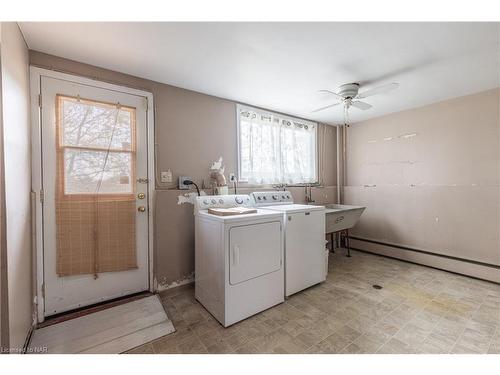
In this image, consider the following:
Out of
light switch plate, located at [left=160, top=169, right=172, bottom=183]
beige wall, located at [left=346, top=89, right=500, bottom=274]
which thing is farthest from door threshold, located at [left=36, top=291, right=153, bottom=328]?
beige wall, located at [left=346, top=89, right=500, bottom=274]

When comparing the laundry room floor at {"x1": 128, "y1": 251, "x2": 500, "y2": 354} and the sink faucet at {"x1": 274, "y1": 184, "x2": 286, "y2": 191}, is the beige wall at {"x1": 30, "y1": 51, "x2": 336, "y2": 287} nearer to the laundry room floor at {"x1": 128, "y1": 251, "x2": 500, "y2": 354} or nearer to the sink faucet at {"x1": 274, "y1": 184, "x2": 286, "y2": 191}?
the laundry room floor at {"x1": 128, "y1": 251, "x2": 500, "y2": 354}

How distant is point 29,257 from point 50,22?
68.9 inches

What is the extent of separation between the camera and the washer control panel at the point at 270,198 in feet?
9.12

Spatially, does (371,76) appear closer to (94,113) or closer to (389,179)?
(389,179)

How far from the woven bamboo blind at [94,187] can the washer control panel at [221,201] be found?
2.30 feet

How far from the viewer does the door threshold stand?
1826 millimetres

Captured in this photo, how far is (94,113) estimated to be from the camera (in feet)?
6.61

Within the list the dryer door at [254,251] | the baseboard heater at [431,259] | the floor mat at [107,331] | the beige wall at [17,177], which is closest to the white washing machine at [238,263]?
the dryer door at [254,251]

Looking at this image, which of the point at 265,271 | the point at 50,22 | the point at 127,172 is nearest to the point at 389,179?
the point at 265,271

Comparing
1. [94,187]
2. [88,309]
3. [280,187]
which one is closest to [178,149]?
[94,187]

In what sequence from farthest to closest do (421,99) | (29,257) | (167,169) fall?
(421,99)
(167,169)
(29,257)

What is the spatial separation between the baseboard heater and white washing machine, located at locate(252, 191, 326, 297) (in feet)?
5.44

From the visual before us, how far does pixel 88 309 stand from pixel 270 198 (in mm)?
2256

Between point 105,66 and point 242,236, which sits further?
point 105,66
